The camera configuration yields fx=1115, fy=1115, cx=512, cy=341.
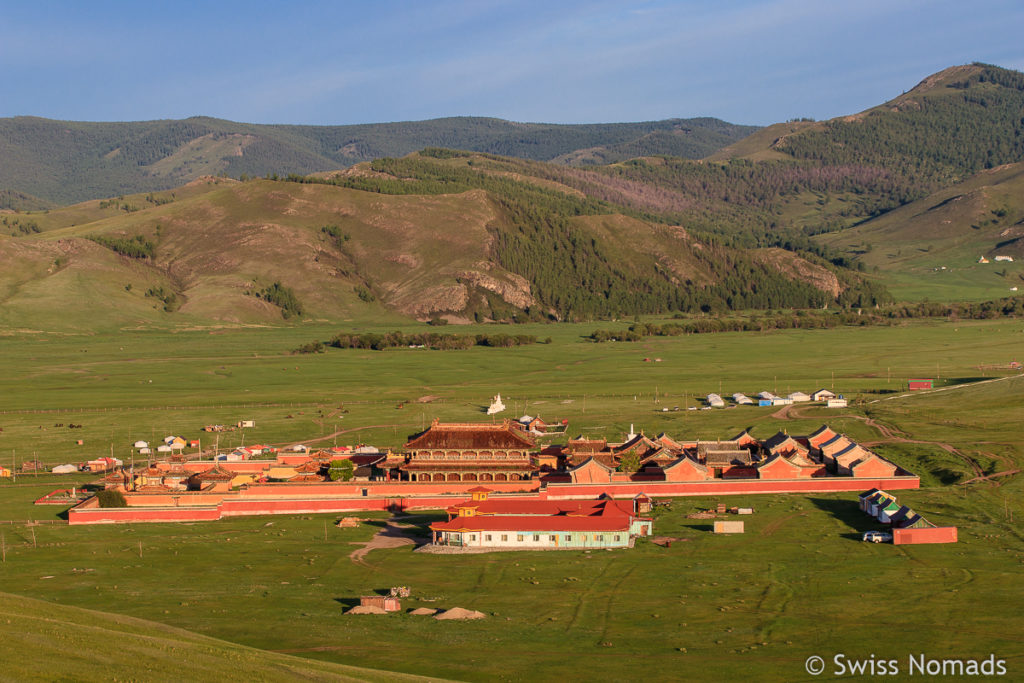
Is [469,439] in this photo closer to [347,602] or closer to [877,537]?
[347,602]

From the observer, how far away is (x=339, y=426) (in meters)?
125

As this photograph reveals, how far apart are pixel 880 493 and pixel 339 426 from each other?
6553cm

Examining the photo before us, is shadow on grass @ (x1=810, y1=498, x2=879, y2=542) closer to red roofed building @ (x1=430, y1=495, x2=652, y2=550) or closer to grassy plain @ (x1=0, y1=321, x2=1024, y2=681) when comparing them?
grassy plain @ (x1=0, y1=321, x2=1024, y2=681)

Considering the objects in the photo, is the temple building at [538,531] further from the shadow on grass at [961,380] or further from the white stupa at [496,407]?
the shadow on grass at [961,380]

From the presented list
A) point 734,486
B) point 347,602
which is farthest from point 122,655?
point 734,486

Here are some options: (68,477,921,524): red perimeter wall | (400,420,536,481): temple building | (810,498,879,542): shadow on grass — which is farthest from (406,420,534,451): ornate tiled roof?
(810,498,879,542): shadow on grass

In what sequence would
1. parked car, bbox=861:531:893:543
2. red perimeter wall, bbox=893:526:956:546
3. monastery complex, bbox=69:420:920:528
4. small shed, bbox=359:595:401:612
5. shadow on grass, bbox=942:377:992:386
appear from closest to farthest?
small shed, bbox=359:595:401:612 < red perimeter wall, bbox=893:526:956:546 < parked car, bbox=861:531:893:543 < monastery complex, bbox=69:420:920:528 < shadow on grass, bbox=942:377:992:386

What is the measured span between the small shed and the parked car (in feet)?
103

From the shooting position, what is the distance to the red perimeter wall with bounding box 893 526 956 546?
69750 millimetres

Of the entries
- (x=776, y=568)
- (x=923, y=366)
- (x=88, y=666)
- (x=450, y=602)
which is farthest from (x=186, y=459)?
(x=923, y=366)

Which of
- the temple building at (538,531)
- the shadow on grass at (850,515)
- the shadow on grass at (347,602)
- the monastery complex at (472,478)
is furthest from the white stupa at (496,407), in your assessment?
the shadow on grass at (347,602)

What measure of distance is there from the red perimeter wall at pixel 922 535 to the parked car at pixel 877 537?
896 millimetres

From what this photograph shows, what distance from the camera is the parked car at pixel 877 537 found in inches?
2785

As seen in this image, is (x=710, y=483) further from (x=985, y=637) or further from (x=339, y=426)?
(x=339, y=426)
